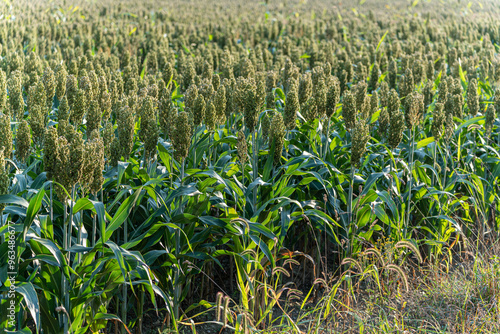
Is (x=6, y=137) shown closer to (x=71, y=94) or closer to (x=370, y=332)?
(x=71, y=94)

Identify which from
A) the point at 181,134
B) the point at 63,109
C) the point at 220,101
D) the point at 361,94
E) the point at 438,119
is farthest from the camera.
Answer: the point at 361,94

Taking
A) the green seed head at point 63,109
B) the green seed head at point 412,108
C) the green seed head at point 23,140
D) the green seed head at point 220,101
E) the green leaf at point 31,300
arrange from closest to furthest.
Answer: the green leaf at point 31,300 < the green seed head at point 23,140 < the green seed head at point 63,109 < the green seed head at point 220,101 < the green seed head at point 412,108

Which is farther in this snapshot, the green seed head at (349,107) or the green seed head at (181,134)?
the green seed head at (349,107)

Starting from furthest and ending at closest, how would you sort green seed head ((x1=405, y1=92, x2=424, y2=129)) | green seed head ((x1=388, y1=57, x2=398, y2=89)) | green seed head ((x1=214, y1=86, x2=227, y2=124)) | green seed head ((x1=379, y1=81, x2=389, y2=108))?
green seed head ((x1=388, y1=57, x2=398, y2=89)) < green seed head ((x1=379, y1=81, x2=389, y2=108)) < green seed head ((x1=405, y1=92, x2=424, y2=129)) < green seed head ((x1=214, y1=86, x2=227, y2=124))

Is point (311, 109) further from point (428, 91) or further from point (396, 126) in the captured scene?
point (428, 91)

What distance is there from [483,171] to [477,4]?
19588 millimetres

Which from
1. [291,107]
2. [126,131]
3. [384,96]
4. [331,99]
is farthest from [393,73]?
[126,131]

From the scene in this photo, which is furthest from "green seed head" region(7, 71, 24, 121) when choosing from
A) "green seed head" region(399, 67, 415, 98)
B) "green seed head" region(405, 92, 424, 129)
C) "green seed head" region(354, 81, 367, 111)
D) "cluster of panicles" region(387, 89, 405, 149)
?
"green seed head" region(399, 67, 415, 98)

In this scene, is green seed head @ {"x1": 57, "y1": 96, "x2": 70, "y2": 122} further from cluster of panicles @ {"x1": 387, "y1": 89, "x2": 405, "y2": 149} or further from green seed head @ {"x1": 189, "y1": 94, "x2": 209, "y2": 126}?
cluster of panicles @ {"x1": 387, "y1": 89, "x2": 405, "y2": 149}

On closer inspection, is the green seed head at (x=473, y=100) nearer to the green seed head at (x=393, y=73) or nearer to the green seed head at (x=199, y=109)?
the green seed head at (x=393, y=73)

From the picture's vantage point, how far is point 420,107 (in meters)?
3.99

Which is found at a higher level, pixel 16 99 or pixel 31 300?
pixel 16 99

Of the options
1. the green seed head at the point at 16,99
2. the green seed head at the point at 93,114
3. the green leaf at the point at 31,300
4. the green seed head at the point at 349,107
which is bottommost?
the green leaf at the point at 31,300

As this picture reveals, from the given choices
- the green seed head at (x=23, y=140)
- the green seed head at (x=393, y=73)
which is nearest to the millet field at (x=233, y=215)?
the green seed head at (x=23, y=140)
